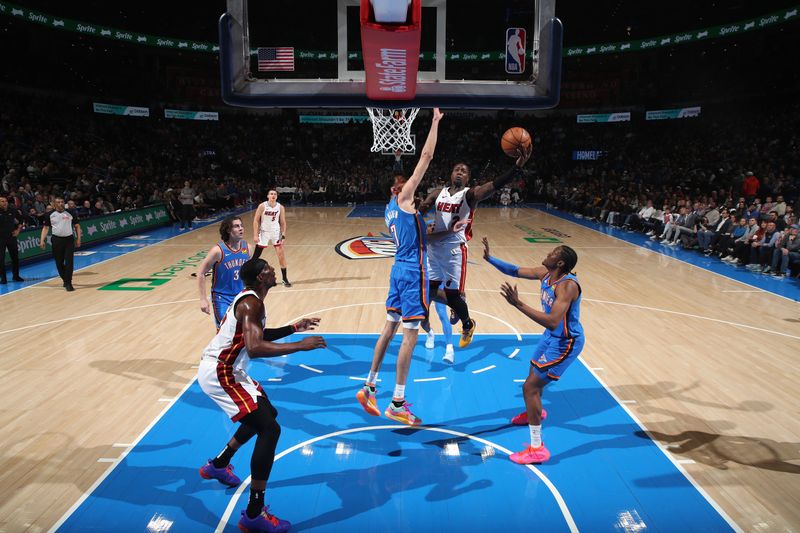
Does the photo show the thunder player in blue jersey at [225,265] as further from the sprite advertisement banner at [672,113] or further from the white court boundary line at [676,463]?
the sprite advertisement banner at [672,113]

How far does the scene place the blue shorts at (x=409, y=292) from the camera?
496 centimetres

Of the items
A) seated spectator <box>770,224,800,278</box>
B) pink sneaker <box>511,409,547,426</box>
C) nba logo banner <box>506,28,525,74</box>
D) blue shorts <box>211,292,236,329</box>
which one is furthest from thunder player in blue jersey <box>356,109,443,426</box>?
seated spectator <box>770,224,800,278</box>

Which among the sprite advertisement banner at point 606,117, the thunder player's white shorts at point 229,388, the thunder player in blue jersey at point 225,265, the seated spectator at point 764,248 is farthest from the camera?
the sprite advertisement banner at point 606,117

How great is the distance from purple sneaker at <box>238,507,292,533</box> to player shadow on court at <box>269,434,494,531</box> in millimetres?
131

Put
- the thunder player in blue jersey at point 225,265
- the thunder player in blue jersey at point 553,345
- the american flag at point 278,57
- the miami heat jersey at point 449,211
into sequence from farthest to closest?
1. the american flag at point 278,57
2. the miami heat jersey at point 449,211
3. the thunder player in blue jersey at point 225,265
4. the thunder player in blue jersey at point 553,345

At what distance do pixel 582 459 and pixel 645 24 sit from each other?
30606 mm

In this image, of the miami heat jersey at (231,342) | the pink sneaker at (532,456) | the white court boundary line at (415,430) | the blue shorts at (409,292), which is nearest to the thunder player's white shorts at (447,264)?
the blue shorts at (409,292)

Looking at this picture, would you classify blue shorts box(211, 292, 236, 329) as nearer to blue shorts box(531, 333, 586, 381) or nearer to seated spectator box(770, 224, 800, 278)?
blue shorts box(531, 333, 586, 381)

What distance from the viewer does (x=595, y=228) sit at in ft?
63.8

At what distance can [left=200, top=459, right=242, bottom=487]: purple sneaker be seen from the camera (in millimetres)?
3965

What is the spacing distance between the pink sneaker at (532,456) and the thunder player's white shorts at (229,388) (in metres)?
2.08

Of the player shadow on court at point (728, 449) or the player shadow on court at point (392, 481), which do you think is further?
the player shadow on court at point (728, 449)

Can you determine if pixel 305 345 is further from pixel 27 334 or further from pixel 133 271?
→ pixel 133 271

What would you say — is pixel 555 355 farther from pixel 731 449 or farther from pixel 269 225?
pixel 269 225
